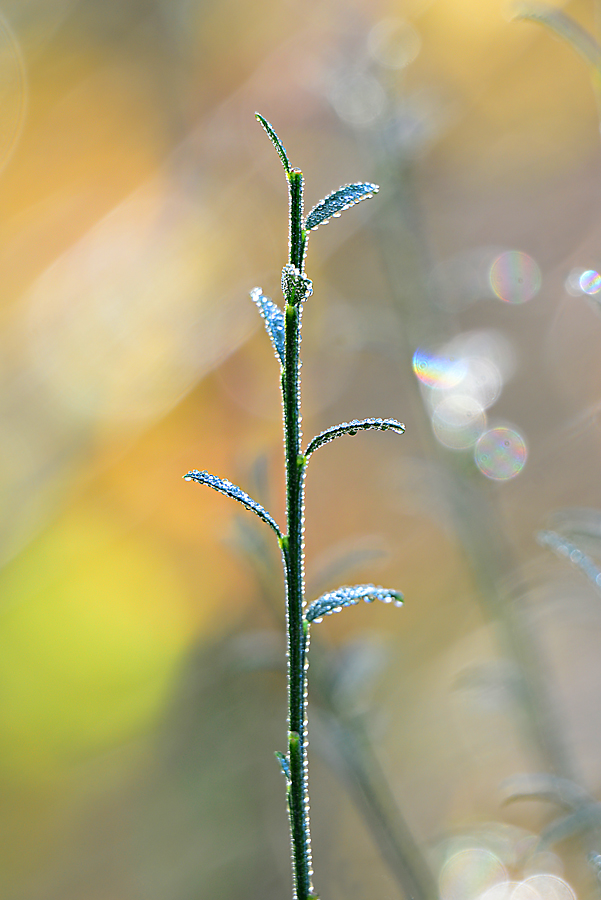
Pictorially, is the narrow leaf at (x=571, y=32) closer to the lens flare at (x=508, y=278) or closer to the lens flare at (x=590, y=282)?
the lens flare at (x=590, y=282)

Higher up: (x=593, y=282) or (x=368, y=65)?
(x=368, y=65)

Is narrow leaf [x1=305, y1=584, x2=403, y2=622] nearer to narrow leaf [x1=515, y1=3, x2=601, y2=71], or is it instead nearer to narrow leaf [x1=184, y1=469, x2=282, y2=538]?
narrow leaf [x1=184, y1=469, x2=282, y2=538]

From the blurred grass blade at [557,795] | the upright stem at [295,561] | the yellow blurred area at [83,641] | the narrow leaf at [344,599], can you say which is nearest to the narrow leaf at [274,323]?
the upright stem at [295,561]

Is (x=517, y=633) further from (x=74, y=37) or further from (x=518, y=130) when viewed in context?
(x=74, y=37)

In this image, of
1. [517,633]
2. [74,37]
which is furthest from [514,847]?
[74,37]

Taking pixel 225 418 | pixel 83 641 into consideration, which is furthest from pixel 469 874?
pixel 225 418

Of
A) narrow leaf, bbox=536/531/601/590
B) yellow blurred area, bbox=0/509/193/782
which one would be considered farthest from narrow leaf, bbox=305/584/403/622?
yellow blurred area, bbox=0/509/193/782

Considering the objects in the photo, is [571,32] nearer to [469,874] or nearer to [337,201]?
[337,201]
